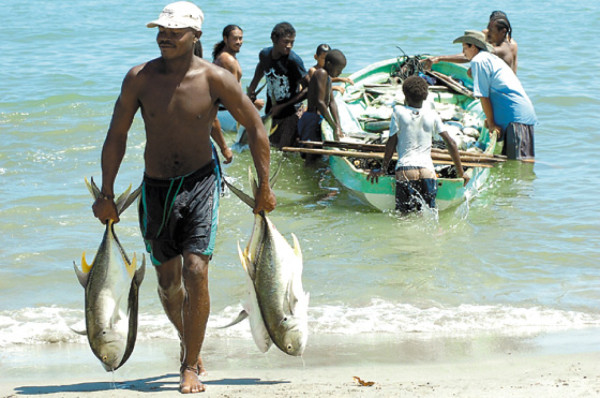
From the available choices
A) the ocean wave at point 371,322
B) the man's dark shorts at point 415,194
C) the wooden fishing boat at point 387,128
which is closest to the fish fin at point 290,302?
the ocean wave at point 371,322

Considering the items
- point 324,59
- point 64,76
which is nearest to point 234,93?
point 324,59

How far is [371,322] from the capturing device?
6465mm

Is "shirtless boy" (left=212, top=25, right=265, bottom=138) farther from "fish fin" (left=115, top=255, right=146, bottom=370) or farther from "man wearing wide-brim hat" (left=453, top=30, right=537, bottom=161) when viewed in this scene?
"fish fin" (left=115, top=255, right=146, bottom=370)

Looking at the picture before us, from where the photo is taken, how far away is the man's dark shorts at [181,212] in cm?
467

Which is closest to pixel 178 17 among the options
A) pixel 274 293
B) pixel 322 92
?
pixel 274 293

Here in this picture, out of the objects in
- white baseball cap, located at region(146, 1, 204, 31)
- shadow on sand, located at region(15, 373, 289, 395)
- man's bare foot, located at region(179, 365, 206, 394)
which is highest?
white baseball cap, located at region(146, 1, 204, 31)

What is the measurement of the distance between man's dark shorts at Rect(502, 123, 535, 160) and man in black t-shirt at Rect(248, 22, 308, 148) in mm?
2752

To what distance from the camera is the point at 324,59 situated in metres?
10.6

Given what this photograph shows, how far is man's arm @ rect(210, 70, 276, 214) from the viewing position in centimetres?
463

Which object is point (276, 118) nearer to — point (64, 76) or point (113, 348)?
point (113, 348)

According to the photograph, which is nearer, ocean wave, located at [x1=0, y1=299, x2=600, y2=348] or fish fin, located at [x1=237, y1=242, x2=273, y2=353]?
fish fin, located at [x1=237, y1=242, x2=273, y2=353]

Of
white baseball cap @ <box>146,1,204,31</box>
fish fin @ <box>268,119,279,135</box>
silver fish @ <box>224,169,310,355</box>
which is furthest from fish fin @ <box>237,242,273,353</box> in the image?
fish fin @ <box>268,119,279,135</box>

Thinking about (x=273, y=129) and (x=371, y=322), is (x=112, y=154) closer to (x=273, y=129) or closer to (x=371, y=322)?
(x=371, y=322)

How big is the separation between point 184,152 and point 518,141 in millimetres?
7425
